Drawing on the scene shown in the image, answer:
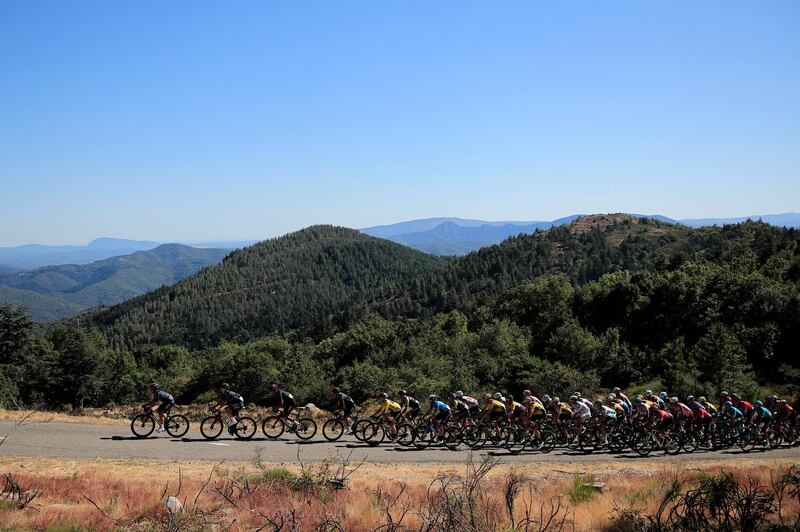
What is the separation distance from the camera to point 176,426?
18656 millimetres

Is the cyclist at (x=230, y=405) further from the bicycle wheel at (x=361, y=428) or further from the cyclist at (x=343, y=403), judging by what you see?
the bicycle wheel at (x=361, y=428)

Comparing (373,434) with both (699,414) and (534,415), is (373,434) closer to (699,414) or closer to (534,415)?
(534,415)

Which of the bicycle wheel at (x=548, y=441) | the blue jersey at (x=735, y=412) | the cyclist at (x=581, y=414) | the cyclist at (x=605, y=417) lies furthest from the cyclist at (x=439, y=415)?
the blue jersey at (x=735, y=412)

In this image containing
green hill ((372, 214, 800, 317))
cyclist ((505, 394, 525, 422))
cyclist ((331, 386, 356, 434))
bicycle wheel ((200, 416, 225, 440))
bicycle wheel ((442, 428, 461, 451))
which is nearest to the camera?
bicycle wheel ((200, 416, 225, 440))

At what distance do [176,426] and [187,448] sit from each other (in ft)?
7.00

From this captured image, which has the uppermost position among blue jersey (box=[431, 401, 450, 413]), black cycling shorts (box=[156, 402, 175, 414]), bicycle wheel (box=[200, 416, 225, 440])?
black cycling shorts (box=[156, 402, 175, 414])

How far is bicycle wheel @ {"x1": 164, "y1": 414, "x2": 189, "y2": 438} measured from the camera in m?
18.6

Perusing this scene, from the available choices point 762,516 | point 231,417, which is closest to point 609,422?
point 762,516

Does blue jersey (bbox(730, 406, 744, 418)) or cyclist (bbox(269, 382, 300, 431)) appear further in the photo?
blue jersey (bbox(730, 406, 744, 418))

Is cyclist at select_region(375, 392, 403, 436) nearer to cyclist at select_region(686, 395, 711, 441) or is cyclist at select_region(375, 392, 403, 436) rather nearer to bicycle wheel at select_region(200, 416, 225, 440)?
bicycle wheel at select_region(200, 416, 225, 440)

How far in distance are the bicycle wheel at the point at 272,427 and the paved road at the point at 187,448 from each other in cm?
34

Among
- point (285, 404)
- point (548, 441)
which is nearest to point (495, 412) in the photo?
point (548, 441)

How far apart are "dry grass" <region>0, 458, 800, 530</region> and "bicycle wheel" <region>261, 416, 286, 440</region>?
4026 mm

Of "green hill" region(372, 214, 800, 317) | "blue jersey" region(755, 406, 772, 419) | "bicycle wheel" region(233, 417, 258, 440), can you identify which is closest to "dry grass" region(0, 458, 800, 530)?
"bicycle wheel" region(233, 417, 258, 440)
